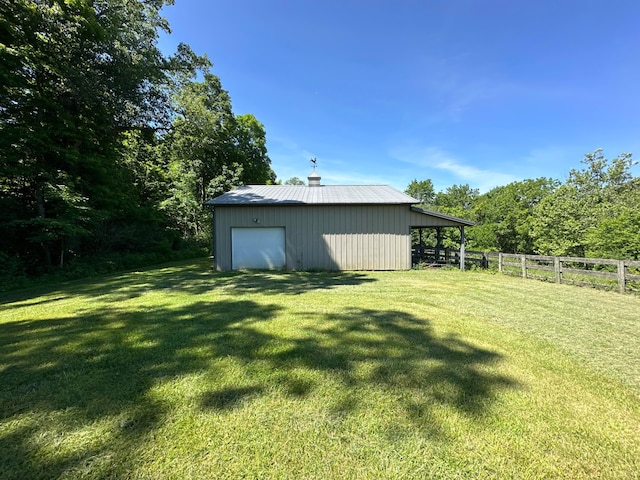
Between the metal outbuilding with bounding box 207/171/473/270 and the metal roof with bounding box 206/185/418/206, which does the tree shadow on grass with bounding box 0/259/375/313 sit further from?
the metal roof with bounding box 206/185/418/206

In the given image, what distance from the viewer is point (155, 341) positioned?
351cm

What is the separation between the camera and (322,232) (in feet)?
38.5

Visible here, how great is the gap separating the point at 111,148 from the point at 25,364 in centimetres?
1311

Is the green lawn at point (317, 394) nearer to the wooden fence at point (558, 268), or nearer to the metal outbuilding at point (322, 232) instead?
the wooden fence at point (558, 268)

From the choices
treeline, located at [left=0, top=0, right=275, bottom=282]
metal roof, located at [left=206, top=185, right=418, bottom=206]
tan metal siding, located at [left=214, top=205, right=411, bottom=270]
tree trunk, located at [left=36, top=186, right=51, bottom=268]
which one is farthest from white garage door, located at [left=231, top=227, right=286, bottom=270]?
tree trunk, located at [left=36, top=186, right=51, bottom=268]

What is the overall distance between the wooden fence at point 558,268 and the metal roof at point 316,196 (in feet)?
11.4

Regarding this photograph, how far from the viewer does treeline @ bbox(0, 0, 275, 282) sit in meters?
9.16

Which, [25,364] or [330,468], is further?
[25,364]

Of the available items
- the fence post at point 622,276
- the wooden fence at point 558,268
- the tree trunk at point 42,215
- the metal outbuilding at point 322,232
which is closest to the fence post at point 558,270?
the wooden fence at point 558,268

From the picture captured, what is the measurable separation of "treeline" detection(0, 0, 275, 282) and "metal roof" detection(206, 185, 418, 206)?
16.5 feet

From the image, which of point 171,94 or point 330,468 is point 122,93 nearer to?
point 171,94

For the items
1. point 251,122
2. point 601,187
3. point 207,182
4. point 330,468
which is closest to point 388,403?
point 330,468

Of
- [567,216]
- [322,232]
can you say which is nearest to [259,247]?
[322,232]

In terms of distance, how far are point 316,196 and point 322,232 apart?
1930 mm
